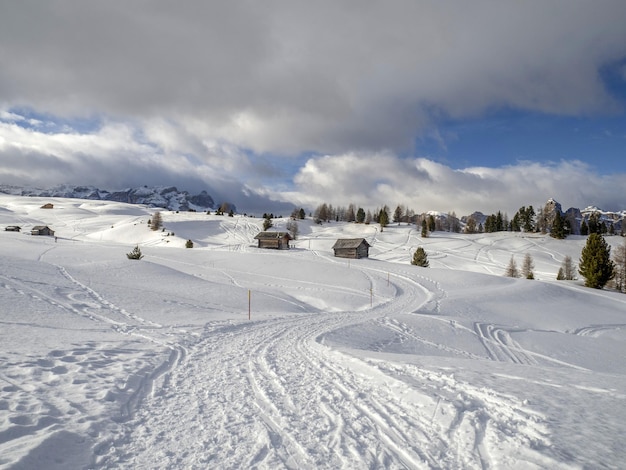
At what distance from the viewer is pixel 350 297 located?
105 ft

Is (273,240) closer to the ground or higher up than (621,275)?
higher up

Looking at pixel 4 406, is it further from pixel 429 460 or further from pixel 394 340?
pixel 394 340

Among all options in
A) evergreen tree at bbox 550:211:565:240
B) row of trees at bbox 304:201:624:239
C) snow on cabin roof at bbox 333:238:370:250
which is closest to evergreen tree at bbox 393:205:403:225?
row of trees at bbox 304:201:624:239

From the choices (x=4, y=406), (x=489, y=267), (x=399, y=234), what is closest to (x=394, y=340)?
(x=4, y=406)

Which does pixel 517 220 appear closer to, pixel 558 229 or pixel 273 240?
pixel 558 229

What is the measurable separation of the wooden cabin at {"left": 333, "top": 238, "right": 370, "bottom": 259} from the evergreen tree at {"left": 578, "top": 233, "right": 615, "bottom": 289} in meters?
38.0

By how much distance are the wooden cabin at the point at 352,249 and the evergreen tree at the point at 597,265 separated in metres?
38.0

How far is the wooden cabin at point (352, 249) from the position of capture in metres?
69.6

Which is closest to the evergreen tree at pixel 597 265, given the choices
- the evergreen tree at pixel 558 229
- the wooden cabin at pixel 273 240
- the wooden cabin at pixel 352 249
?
the wooden cabin at pixel 352 249

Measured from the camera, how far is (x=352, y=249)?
70.0 metres

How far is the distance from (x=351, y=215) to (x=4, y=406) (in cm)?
17126

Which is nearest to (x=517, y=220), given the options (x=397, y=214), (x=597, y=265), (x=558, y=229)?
(x=558, y=229)

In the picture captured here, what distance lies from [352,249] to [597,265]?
4093 cm

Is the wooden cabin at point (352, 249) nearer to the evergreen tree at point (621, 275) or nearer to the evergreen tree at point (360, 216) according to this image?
the evergreen tree at point (621, 275)
